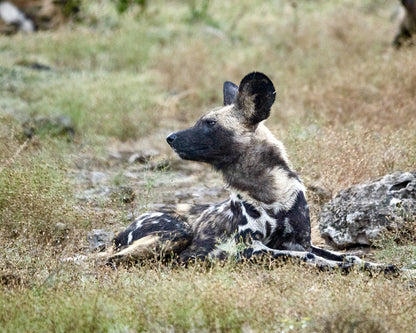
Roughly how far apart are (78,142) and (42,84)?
9.02 ft

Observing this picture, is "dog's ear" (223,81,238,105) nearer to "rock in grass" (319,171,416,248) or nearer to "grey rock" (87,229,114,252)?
"rock in grass" (319,171,416,248)

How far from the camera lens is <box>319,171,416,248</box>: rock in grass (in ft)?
17.6

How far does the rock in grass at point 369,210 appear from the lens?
5352 mm

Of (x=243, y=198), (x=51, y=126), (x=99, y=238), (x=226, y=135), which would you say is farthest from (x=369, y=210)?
(x=51, y=126)

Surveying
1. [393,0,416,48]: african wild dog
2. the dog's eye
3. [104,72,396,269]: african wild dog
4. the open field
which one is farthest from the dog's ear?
[393,0,416,48]: african wild dog

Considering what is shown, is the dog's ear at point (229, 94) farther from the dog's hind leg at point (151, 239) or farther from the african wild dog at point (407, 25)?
the african wild dog at point (407, 25)

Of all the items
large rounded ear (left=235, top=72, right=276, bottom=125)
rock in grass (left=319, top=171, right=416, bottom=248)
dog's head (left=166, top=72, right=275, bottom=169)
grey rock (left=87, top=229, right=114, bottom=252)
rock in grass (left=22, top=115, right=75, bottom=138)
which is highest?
large rounded ear (left=235, top=72, right=276, bottom=125)

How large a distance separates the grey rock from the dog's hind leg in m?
0.16

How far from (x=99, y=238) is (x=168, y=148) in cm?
339

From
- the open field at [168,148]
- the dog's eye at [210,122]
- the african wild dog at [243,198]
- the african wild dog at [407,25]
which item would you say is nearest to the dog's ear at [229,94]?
the african wild dog at [243,198]

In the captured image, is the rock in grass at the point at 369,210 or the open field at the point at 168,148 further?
the rock in grass at the point at 369,210

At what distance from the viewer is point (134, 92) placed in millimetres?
10758

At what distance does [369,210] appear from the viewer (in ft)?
18.0

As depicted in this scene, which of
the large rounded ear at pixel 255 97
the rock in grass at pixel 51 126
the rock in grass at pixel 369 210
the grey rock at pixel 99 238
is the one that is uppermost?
the large rounded ear at pixel 255 97
